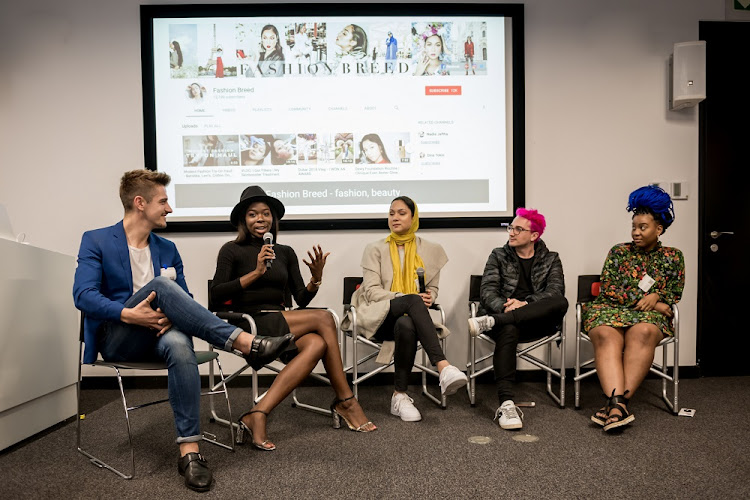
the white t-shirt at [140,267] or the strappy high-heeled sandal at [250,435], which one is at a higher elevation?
the white t-shirt at [140,267]

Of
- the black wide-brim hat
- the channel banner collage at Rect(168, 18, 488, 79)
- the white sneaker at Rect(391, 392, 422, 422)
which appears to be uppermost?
the channel banner collage at Rect(168, 18, 488, 79)

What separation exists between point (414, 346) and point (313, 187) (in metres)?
1.41

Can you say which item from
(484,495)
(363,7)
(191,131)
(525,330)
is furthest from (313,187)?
(484,495)

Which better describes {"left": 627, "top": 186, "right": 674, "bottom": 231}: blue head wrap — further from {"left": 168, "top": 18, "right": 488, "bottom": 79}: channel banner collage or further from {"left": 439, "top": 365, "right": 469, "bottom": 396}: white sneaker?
{"left": 439, "top": 365, "right": 469, "bottom": 396}: white sneaker

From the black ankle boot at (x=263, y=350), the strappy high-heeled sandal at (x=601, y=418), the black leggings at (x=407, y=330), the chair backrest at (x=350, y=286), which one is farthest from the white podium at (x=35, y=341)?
the strappy high-heeled sandal at (x=601, y=418)

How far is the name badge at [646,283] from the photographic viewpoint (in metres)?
3.26

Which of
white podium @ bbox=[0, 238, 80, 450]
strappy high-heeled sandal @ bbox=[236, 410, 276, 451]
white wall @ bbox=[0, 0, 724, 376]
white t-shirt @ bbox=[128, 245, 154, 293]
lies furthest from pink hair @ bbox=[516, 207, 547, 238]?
white podium @ bbox=[0, 238, 80, 450]

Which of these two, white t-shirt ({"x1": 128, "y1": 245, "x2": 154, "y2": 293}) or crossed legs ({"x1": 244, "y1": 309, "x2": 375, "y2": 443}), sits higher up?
white t-shirt ({"x1": 128, "y1": 245, "x2": 154, "y2": 293})

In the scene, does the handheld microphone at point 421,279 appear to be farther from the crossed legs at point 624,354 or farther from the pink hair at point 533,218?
the crossed legs at point 624,354

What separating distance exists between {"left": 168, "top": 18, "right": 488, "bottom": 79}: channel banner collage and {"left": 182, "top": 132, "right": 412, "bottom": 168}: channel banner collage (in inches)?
16.9

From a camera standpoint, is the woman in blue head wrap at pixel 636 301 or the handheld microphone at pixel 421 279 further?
the handheld microphone at pixel 421 279

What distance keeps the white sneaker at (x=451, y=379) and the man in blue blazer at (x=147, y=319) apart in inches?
35.8

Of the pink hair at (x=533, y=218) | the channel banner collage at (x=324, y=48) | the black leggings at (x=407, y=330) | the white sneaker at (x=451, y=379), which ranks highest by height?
the channel banner collage at (x=324, y=48)

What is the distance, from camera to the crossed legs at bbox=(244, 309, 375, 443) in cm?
280
